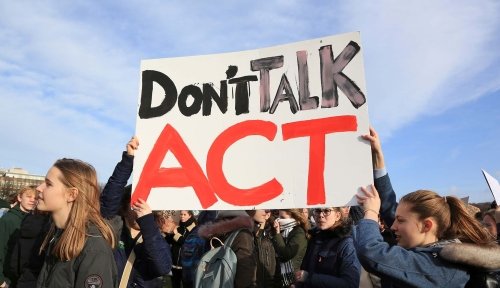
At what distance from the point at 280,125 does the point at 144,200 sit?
109 cm

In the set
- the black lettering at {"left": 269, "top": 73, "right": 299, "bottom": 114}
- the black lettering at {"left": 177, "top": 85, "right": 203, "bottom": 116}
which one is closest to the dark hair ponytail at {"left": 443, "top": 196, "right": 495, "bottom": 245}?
the black lettering at {"left": 269, "top": 73, "right": 299, "bottom": 114}


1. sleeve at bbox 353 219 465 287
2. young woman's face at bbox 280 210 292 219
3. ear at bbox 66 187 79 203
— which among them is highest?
ear at bbox 66 187 79 203

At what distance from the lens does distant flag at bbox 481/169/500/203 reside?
4.74 meters

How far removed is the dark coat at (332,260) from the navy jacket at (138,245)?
1.13 m

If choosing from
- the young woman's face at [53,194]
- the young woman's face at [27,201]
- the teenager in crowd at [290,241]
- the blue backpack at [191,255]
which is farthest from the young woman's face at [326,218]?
the young woman's face at [27,201]

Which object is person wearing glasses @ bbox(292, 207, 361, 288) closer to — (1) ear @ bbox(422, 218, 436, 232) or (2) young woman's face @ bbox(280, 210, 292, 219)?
(1) ear @ bbox(422, 218, 436, 232)

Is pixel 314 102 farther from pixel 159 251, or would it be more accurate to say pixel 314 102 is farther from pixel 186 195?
pixel 159 251

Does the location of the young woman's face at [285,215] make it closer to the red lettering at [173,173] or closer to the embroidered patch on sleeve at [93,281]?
the red lettering at [173,173]

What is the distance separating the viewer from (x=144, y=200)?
10.1 ft

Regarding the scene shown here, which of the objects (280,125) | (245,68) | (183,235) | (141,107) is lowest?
(183,235)

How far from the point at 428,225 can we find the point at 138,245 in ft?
6.45

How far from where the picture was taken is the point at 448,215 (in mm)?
2293

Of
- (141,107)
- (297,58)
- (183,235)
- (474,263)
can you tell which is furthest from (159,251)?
(183,235)

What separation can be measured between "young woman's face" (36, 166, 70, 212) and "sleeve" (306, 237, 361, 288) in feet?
6.02
